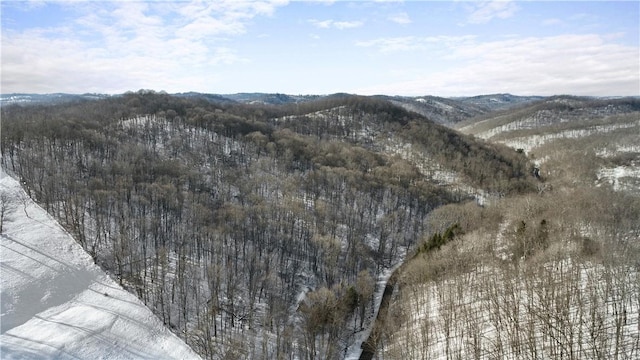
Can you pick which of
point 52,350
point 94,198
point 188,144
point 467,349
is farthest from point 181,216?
point 467,349

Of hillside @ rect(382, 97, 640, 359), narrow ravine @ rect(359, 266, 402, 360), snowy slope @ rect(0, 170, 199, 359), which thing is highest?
hillside @ rect(382, 97, 640, 359)

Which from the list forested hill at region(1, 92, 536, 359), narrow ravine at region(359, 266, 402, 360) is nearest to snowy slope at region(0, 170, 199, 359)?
forested hill at region(1, 92, 536, 359)

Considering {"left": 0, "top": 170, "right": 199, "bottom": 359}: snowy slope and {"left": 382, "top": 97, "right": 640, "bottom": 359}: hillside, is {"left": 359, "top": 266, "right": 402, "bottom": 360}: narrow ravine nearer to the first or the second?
{"left": 382, "top": 97, "right": 640, "bottom": 359}: hillside

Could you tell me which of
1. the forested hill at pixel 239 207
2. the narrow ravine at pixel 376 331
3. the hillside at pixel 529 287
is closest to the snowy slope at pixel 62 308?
the forested hill at pixel 239 207

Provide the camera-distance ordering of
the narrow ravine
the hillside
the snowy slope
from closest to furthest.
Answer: the hillside
the snowy slope
the narrow ravine

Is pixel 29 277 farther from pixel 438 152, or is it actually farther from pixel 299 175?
pixel 438 152

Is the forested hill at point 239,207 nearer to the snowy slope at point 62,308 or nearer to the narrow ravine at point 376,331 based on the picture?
the narrow ravine at point 376,331
